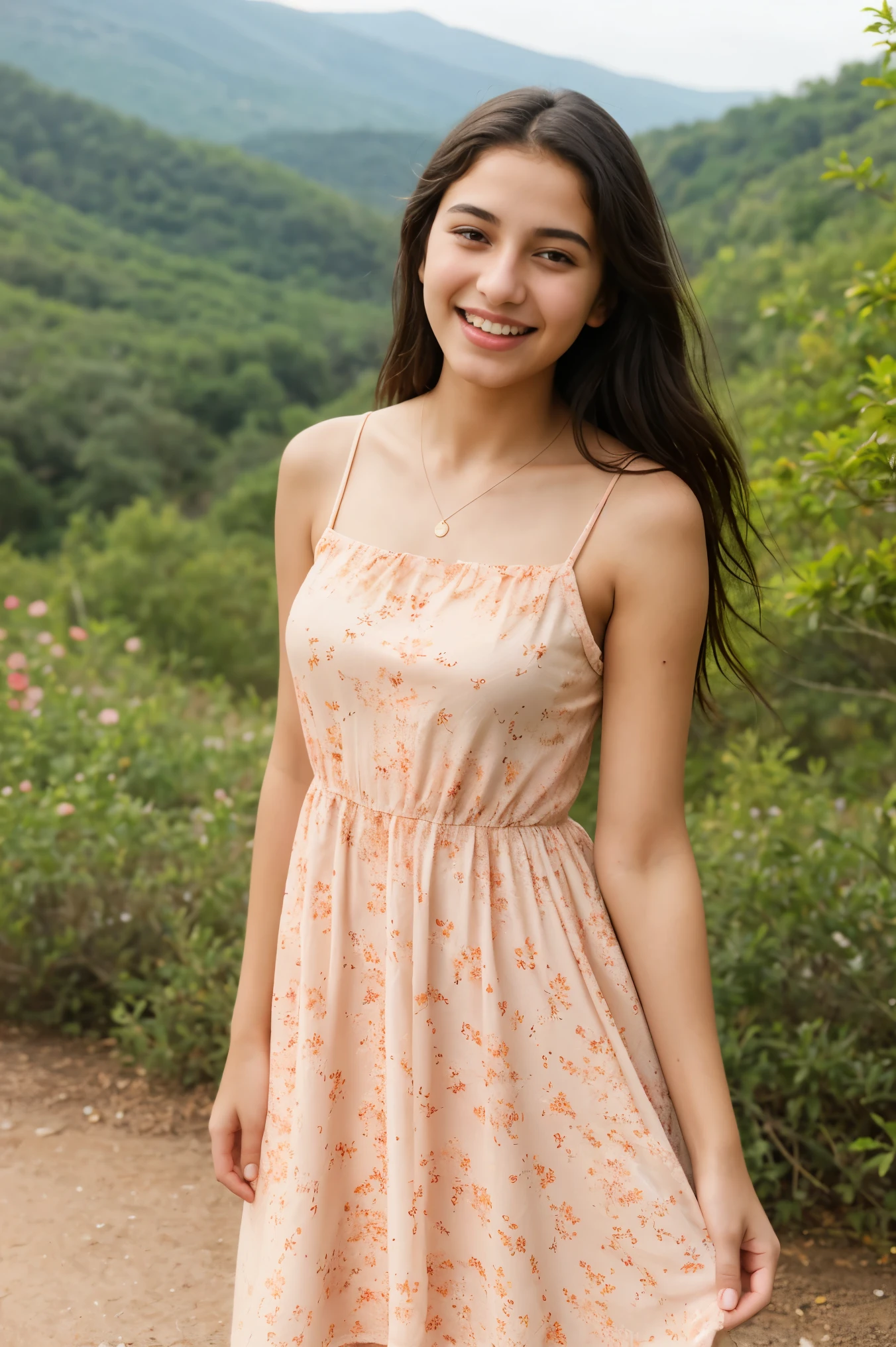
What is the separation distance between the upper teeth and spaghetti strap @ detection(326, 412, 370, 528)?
0.24 metres

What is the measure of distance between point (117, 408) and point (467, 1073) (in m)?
12.0

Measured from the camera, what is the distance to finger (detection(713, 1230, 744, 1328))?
127 cm

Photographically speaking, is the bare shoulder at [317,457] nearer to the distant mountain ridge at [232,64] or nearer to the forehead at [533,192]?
the forehead at [533,192]

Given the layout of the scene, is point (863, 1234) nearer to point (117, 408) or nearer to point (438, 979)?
point (438, 979)

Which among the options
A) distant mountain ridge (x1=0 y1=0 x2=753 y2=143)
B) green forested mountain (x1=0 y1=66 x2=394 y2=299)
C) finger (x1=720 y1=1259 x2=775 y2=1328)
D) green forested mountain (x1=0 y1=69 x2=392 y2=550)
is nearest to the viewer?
finger (x1=720 y1=1259 x2=775 y2=1328)

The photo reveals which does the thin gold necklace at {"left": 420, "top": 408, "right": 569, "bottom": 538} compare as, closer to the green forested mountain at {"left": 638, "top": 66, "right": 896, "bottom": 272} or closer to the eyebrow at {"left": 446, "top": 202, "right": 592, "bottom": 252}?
the eyebrow at {"left": 446, "top": 202, "right": 592, "bottom": 252}

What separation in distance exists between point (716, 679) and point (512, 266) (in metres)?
3.70

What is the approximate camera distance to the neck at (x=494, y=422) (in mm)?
1520

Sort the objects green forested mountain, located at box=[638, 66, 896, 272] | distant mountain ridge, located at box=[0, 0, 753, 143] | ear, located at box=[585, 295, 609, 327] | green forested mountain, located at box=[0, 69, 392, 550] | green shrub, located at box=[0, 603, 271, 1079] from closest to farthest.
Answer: ear, located at box=[585, 295, 609, 327] → green shrub, located at box=[0, 603, 271, 1079] → green forested mountain, located at box=[638, 66, 896, 272] → green forested mountain, located at box=[0, 69, 392, 550] → distant mountain ridge, located at box=[0, 0, 753, 143]

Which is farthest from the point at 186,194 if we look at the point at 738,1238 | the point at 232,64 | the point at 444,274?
the point at 738,1238

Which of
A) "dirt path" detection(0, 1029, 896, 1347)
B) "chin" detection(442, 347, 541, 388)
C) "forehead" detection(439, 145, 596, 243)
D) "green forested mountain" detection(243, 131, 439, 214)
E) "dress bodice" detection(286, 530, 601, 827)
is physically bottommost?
"dirt path" detection(0, 1029, 896, 1347)

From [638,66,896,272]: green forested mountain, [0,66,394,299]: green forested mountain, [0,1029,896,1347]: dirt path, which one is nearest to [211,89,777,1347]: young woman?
[0,1029,896,1347]: dirt path

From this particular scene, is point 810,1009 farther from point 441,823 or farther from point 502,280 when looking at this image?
point 502,280

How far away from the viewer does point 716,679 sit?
4906 millimetres
